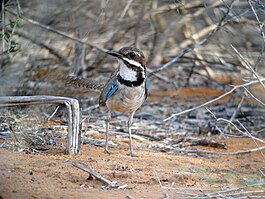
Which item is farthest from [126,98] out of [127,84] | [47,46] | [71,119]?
[47,46]

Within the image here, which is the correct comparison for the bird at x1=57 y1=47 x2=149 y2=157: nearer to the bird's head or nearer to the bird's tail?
the bird's head

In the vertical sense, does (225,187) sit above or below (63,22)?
below

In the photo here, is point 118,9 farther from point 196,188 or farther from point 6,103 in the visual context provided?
point 196,188

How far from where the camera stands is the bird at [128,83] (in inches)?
240

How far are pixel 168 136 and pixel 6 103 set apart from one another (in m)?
2.88

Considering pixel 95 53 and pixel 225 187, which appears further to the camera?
pixel 95 53

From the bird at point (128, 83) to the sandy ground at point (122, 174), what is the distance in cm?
53

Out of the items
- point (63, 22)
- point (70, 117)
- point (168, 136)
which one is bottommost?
point (168, 136)

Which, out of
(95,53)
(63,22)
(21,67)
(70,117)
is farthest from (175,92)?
(70,117)

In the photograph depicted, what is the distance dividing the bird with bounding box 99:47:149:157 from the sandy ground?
1.73 ft

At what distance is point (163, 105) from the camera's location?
9516 millimetres

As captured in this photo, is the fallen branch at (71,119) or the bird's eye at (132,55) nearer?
the fallen branch at (71,119)

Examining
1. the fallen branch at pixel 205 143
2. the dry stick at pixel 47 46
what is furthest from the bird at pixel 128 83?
the dry stick at pixel 47 46

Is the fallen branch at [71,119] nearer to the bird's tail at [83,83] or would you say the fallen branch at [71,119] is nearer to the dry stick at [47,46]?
the bird's tail at [83,83]
